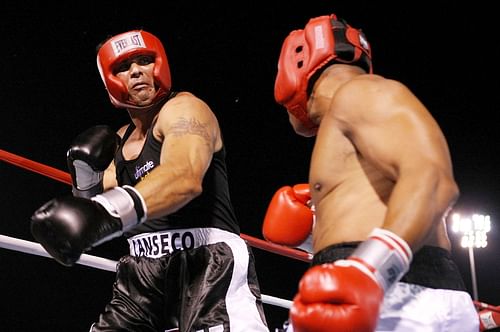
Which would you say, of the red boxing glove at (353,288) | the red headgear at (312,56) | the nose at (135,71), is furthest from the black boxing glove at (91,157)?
the red boxing glove at (353,288)

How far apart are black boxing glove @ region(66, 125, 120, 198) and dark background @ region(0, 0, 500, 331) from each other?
9.33 m

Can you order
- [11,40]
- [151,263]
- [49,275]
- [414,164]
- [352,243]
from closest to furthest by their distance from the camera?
[414,164] → [352,243] → [151,263] → [11,40] → [49,275]

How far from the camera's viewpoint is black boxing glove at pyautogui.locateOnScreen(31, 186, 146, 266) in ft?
4.17

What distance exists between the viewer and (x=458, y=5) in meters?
12.2

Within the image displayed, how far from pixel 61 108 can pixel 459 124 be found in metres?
9.37

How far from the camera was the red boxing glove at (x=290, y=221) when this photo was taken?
190 cm

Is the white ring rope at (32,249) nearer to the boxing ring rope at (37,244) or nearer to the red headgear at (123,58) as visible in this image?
the boxing ring rope at (37,244)

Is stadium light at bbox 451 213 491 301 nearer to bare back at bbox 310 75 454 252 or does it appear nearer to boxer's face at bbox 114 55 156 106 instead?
boxer's face at bbox 114 55 156 106

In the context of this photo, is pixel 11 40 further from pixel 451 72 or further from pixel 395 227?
pixel 395 227

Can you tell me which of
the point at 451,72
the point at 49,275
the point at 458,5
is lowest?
the point at 49,275

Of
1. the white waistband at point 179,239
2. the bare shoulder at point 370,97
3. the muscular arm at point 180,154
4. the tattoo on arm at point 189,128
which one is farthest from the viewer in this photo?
the white waistband at point 179,239

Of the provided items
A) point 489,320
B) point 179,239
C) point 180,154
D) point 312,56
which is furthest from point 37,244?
point 489,320

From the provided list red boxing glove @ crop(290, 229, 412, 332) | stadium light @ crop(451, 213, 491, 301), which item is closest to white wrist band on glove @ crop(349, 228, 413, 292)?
red boxing glove @ crop(290, 229, 412, 332)

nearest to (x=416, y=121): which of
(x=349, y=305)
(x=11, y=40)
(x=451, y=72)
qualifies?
(x=349, y=305)
